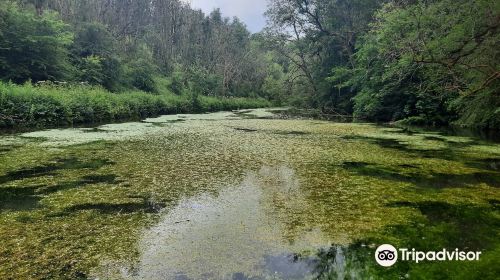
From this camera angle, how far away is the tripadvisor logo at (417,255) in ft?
10.3

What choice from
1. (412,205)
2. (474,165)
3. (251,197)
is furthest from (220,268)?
(474,165)

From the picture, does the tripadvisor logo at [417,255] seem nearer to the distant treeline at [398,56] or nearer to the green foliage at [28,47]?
the distant treeline at [398,56]

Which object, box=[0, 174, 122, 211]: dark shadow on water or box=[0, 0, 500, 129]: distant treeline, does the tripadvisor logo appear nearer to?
box=[0, 174, 122, 211]: dark shadow on water

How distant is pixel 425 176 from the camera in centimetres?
623

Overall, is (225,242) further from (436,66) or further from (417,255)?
(436,66)

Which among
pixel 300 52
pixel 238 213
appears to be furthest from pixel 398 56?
pixel 300 52

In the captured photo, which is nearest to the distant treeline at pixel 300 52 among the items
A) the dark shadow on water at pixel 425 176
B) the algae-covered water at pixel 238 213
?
the dark shadow on water at pixel 425 176

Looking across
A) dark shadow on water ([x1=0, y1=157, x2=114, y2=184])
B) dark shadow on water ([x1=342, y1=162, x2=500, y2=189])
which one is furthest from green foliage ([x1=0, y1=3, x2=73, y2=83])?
dark shadow on water ([x1=342, y1=162, x2=500, y2=189])

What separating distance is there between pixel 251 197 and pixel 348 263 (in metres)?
2.14

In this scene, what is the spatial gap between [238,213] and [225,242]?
3.03 ft

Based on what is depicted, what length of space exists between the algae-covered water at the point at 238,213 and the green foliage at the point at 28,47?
10632 mm

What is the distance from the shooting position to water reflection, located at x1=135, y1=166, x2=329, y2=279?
295cm

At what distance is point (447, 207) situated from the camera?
4574 mm

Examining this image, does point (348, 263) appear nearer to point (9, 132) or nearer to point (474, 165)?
point (474, 165)
